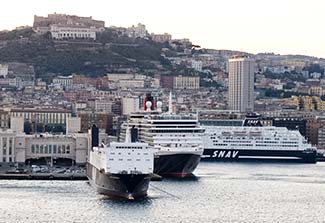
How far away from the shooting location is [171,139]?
4688 centimetres

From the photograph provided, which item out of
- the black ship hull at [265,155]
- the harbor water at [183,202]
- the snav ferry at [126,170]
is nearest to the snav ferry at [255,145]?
the black ship hull at [265,155]

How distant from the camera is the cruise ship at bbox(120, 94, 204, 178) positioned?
45.1 metres

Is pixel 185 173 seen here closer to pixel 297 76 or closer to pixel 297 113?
pixel 297 113

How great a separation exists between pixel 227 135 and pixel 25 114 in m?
13.1

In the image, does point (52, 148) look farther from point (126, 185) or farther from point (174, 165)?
point (126, 185)

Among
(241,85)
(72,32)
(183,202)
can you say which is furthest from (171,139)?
(72,32)

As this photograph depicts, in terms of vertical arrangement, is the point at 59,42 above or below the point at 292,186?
above

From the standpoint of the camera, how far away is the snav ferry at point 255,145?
6022cm

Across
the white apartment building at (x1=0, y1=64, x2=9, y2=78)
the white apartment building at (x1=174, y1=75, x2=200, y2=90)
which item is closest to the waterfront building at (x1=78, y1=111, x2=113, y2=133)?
the white apartment building at (x1=0, y1=64, x2=9, y2=78)

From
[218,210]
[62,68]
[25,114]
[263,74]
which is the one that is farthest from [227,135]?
[263,74]

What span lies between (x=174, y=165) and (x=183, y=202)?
942cm

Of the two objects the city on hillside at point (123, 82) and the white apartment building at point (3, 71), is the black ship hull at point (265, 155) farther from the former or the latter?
the white apartment building at point (3, 71)

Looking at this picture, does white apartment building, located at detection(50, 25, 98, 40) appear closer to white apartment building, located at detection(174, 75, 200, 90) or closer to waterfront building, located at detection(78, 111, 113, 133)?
white apartment building, located at detection(174, 75, 200, 90)

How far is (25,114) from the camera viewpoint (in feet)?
230
